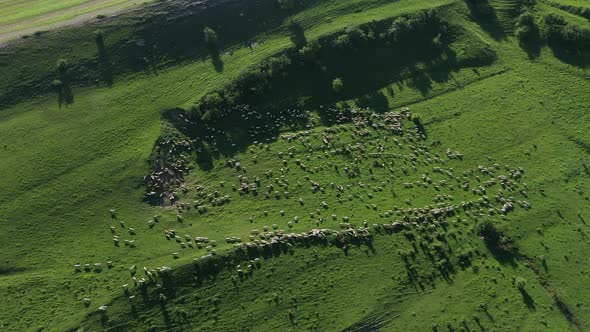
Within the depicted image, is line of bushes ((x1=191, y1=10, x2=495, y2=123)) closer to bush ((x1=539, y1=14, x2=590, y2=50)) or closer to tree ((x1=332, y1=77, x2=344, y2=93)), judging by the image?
tree ((x1=332, y1=77, x2=344, y2=93))

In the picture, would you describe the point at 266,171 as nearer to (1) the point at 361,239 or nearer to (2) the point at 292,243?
(2) the point at 292,243

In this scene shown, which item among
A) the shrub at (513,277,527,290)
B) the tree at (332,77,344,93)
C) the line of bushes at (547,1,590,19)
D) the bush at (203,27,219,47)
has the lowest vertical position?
the shrub at (513,277,527,290)

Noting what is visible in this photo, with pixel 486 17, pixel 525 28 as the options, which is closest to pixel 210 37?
pixel 486 17

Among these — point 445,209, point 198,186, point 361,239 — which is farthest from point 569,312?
point 198,186

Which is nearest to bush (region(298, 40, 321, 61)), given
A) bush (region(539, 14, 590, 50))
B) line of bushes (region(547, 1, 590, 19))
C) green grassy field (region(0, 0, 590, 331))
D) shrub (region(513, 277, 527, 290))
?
green grassy field (region(0, 0, 590, 331))

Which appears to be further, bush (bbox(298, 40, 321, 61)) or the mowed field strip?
the mowed field strip

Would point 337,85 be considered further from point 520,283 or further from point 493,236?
point 520,283

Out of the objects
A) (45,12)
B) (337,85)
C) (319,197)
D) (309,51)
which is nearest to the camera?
(319,197)
